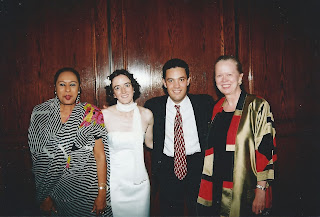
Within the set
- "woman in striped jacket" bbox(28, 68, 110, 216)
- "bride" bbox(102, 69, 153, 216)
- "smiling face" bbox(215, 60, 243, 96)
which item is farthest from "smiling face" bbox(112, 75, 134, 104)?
"smiling face" bbox(215, 60, 243, 96)

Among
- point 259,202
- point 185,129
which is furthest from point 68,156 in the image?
point 259,202

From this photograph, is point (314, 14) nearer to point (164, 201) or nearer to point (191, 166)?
point (191, 166)

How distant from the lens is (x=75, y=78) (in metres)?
1.84

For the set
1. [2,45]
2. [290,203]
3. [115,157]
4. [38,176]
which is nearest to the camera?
[38,176]

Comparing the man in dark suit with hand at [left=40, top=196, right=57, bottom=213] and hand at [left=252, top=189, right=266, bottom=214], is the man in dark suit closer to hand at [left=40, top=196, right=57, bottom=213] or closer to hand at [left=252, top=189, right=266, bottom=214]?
hand at [left=252, top=189, right=266, bottom=214]

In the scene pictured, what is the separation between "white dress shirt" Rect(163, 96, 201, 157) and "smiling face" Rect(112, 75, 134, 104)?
18.9 inches

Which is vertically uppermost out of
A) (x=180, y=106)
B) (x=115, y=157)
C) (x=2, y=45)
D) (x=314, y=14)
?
(x=314, y=14)

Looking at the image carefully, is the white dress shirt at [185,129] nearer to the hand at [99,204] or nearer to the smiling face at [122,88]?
the smiling face at [122,88]

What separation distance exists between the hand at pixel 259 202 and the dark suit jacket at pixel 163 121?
0.62m

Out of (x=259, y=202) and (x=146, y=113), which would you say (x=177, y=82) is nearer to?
(x=146, y=113)

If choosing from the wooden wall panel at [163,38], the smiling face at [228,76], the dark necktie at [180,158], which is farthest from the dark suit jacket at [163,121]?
the wooden wall panel at [163,38]

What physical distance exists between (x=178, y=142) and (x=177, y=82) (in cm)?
61

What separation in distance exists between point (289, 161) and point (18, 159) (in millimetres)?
3861

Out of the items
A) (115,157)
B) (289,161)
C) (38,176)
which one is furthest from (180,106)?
(289,161)
